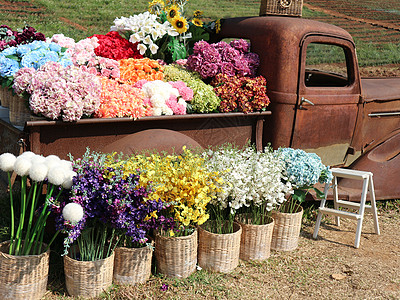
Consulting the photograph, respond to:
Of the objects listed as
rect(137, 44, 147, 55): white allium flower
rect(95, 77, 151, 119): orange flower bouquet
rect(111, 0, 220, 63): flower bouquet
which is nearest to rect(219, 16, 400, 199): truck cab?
rect(111, 0, 220, 63): flower bouquet

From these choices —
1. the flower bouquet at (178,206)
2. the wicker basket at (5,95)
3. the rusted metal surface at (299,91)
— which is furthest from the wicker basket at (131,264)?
the rusted metal surface at (299,91)

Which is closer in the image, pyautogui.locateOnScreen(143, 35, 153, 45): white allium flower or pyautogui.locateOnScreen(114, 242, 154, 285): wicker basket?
pyautogui.locateOnScreen(114, 242, 154, 285): wicker basket

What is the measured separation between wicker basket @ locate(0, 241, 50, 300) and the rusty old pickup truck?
835 millimetres

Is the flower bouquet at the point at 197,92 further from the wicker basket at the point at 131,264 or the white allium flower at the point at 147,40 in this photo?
the wicker basket at the point at 131,264

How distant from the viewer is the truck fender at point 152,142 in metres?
3.51

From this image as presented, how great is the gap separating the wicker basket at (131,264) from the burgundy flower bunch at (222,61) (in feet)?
6.56

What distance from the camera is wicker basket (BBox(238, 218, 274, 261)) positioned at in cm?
350

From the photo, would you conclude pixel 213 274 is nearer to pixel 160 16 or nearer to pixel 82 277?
pixel 82 277

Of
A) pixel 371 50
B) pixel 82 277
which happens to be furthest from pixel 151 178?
pixel 371 50

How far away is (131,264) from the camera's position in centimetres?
309

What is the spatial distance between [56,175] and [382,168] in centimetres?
330

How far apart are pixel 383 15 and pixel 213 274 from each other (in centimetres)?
3099

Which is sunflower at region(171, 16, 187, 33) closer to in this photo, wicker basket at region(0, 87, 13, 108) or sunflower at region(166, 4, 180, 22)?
sunflower at region(166, 4, 180, 22)

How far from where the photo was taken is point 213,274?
3338 millimetres
